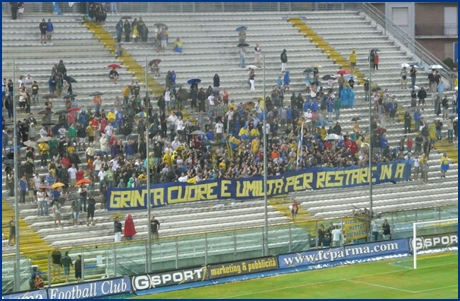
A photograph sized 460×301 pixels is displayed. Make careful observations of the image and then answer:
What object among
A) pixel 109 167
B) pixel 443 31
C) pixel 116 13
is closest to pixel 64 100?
pixel 109 167

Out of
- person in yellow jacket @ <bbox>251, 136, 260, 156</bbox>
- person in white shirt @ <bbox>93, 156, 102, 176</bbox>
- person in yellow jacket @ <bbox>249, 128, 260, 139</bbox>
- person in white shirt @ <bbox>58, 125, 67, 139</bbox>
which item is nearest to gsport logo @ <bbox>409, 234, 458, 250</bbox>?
person in yellow jacket @ <bbox>251, 136, 260, 156</bbox>

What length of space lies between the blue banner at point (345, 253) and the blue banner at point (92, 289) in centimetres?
748

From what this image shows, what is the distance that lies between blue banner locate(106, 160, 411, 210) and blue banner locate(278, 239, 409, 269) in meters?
5.25

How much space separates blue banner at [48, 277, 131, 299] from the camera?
35.8m

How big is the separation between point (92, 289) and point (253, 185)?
1297cm

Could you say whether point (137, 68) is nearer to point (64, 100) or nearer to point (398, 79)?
point (64, 100)

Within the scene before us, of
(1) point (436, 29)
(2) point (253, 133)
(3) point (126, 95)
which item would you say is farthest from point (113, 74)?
(1) point (436, 29)

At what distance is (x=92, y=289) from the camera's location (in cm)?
3681

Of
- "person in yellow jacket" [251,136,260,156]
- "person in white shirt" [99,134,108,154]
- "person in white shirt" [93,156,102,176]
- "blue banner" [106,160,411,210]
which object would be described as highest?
"person in white shirt" [99,134,108,154]

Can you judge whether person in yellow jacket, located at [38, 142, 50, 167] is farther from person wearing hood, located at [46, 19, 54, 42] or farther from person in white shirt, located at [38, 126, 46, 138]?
person wearing hood, located at [46, 19, 54, 42]

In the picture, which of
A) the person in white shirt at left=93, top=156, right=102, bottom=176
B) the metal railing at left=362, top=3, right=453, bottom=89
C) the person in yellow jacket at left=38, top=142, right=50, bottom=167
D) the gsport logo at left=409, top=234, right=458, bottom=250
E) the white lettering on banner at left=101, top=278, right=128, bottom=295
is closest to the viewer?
the white lettering on banner at left=101, top=278, right=128, bottom=295

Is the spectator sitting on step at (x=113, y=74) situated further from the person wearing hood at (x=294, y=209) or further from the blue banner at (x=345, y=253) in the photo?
the blue banner at (x=345, y=253)

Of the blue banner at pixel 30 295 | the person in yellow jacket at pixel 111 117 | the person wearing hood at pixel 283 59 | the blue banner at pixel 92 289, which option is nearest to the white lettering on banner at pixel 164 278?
the blue banner at pixel 92 289

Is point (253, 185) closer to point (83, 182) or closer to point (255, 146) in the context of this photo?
point (255, 146)
